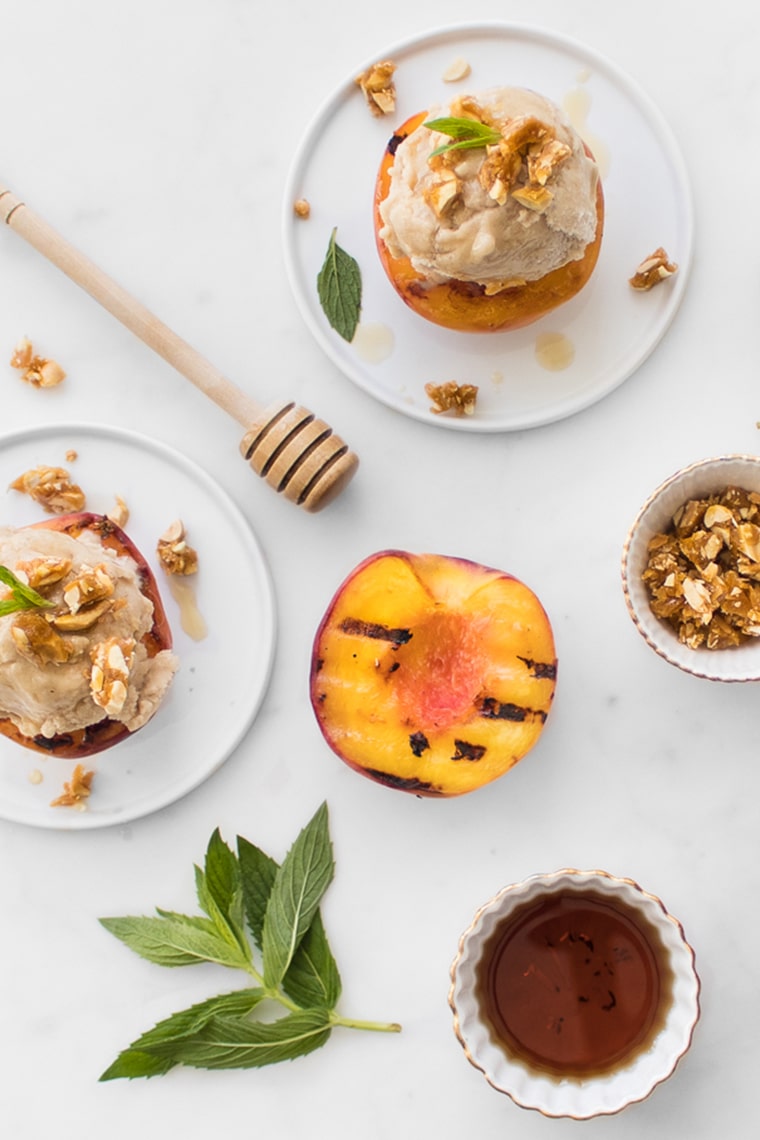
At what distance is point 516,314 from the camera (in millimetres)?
1623

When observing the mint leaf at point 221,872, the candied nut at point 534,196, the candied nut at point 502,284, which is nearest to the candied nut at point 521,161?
the candied nut at point 534,196

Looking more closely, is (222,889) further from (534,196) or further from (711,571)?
(534,196)

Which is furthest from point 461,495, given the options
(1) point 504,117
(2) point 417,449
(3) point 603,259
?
(1) point 504,117

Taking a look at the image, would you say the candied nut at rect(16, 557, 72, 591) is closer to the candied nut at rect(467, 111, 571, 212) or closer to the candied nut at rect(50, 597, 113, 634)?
the candied nut at rect(50, 597, 113, 634)

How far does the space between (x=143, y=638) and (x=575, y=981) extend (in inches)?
32.3

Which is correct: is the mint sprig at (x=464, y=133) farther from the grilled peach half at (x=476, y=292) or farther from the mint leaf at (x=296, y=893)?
the mint leaf at (x=296, y=893)

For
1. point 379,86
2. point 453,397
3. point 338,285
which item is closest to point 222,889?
point 453,397

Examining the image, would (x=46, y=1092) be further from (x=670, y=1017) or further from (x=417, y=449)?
(x=417, y=449)

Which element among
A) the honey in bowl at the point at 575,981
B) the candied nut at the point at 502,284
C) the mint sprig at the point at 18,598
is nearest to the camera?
the mint sprig at the point at 18,598

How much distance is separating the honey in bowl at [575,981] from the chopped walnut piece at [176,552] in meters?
0.73

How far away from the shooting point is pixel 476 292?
1.59 meters

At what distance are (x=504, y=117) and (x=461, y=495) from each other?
1.90 ft

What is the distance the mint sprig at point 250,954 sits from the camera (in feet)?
5.78

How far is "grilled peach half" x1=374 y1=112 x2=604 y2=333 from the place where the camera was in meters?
1.60
